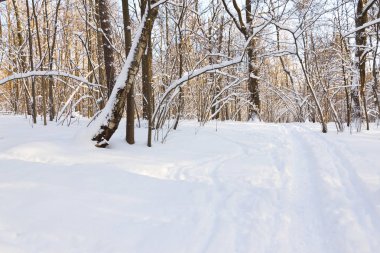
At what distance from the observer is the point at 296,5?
7.02m

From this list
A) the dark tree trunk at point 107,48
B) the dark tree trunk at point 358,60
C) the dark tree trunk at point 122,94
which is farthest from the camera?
the dark tree trunk at point 358,60

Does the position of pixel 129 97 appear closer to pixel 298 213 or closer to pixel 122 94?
pixel 122 94

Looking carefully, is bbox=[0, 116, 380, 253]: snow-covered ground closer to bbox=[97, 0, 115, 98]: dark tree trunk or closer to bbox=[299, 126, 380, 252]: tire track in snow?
bbox=[299, 126, 380, 252]: tire track in snow

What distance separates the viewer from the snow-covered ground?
2008 mm

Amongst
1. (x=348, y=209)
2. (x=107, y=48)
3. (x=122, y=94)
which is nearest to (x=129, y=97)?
(x=122, y=94)

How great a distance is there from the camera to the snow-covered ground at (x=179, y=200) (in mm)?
2008

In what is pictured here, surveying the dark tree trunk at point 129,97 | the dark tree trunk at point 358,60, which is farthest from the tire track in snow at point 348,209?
the dark tree trunk at point 358,60

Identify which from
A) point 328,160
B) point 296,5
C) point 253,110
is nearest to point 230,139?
point 328,160

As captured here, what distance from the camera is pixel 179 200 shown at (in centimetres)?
278

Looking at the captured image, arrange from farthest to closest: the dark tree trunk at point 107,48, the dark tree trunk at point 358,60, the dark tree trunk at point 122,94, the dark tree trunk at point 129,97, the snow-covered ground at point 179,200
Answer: the dark tree trunk at point 358,60, the dark tree trunk at point 107,48, the dark tree trunk at point 129,97, the dark tree trunk at point 122,94, the snow-covered ground at point 179,200

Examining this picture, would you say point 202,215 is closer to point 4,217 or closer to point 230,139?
point 4,217

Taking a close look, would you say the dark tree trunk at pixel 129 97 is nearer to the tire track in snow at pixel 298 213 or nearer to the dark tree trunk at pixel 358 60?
the tire track in snow at pixel 298 213

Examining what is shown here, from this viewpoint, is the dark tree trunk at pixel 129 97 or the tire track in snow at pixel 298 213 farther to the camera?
the dark tree trunk at pixel 129 97

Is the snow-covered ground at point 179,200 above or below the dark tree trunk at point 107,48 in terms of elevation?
below
